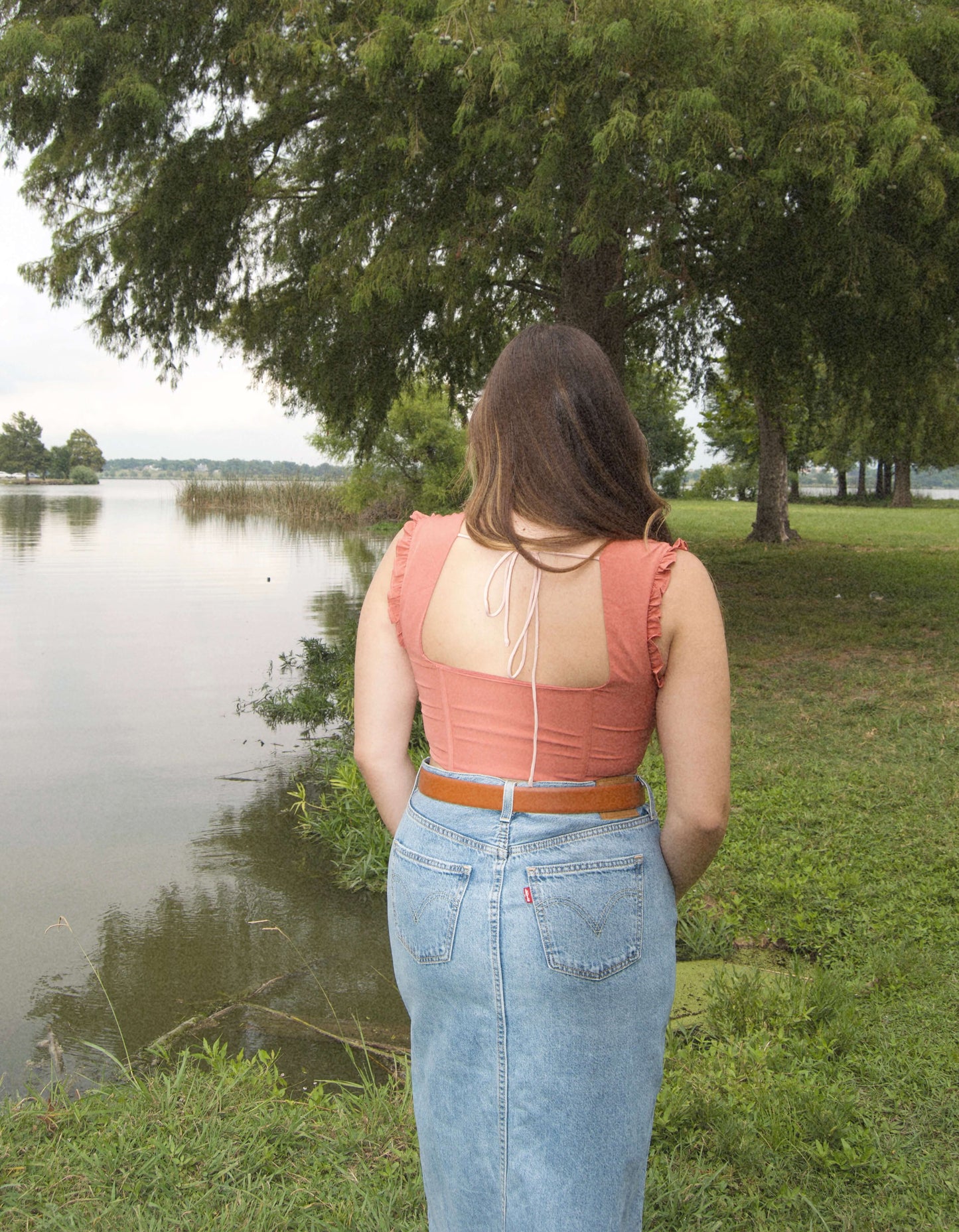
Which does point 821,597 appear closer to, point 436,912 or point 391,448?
point 436,912

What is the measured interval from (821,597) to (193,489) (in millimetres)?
38704

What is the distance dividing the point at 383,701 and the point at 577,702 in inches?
15.5

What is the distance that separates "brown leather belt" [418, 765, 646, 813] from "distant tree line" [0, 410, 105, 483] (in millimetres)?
104918

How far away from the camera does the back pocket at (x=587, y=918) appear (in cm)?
159

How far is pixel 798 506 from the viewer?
42.9 meters

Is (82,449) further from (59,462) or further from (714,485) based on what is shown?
(714,485)

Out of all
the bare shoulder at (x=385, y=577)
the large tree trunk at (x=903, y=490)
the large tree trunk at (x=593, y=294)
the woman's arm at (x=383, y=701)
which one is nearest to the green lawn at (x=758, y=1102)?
the woman's arm at (x=383, y=701)

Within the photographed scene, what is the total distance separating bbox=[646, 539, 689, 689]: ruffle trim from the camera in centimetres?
166

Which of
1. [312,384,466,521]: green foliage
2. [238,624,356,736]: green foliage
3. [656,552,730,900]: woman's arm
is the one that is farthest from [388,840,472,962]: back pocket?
[312,384,466,521]: green foliage

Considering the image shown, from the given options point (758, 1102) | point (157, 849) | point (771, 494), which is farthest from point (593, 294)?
point (771, 494)

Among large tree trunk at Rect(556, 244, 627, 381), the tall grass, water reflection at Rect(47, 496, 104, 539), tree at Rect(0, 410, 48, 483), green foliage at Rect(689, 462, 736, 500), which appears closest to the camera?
large tree trunk at Rect(556, 244, 627, 381)

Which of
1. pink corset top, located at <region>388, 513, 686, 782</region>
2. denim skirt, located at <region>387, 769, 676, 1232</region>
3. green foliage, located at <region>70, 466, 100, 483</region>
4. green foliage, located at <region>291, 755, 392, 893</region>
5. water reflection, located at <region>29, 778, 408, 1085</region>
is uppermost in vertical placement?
green foliage, located at <region>70, 466, 100, 483</region>

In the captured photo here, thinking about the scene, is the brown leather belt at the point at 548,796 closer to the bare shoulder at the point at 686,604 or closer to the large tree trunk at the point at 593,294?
the bare shoulder at the point at 686,604

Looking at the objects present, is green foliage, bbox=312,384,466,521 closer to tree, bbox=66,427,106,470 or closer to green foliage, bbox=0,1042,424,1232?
green foliage, bbox=0,1042,424,1232
